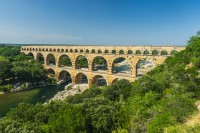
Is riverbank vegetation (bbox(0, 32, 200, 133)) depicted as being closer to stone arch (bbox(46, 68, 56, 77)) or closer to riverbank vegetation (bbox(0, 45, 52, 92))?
riverbank vegetation (bbox(0, 45, 52, 92))

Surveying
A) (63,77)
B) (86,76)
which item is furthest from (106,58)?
(63,77)

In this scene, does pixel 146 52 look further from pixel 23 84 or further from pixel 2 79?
pixel 2 79

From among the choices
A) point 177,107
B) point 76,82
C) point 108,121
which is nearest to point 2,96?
point 76,82

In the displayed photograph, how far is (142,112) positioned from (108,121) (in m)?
3.34

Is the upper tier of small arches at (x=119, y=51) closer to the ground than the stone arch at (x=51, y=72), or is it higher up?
higher up

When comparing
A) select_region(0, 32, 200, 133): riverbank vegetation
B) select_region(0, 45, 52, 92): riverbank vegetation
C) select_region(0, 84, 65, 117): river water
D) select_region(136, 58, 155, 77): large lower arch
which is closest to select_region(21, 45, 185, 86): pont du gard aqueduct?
select_region(136, 58, 155, 77): large lower arch

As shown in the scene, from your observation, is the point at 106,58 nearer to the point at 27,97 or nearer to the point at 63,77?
the point at 63,77

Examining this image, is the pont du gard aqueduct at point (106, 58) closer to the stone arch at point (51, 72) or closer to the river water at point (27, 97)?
the stone arch at point (51, 72)

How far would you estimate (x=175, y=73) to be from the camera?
23.5m

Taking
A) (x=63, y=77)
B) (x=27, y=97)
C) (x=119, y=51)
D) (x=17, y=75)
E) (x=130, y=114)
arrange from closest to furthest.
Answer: (x=130, y=114), (x=27, y=97), (x=119, y=51), (x=17, y=75), (x=63, y=77)

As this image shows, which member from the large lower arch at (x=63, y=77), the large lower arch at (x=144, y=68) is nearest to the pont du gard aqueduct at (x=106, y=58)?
the large lower arch at (x=63, y=77)

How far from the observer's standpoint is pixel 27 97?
45.2m

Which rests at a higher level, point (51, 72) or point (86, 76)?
point (86, 76)

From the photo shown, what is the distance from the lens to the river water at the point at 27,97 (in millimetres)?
40219
